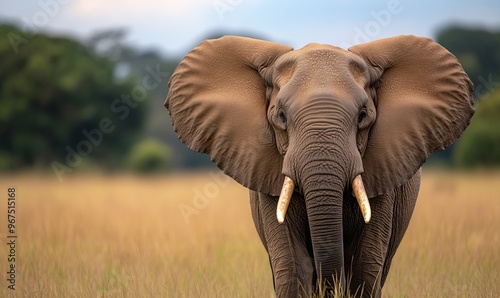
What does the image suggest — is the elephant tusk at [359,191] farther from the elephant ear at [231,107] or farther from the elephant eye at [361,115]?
the elephant ear at [231,107]

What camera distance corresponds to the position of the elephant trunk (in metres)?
4.90

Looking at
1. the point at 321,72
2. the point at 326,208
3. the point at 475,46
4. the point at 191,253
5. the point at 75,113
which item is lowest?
the point at 475,46

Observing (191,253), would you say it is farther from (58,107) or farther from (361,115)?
(58,107)

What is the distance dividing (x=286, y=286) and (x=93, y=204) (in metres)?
10.8

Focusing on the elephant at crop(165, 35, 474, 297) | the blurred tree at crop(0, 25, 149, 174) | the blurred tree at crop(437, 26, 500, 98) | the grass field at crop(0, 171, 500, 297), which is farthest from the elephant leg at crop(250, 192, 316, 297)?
the blurred tree at crop(437, 26, 500, 98)

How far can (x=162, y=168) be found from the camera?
4359 cm

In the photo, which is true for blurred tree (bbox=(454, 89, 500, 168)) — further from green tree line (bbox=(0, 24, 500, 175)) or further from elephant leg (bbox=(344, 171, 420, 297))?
elephant leg (bbox=(344, 171, 420, 297))

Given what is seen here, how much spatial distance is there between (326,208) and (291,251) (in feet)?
2.19

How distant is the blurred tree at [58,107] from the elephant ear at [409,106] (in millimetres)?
30386

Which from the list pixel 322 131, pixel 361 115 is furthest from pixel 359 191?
pixel 361 115

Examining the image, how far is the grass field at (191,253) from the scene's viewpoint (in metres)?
6.99

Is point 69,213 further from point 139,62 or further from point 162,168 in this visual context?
point 139,62

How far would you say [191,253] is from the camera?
951 centimetres

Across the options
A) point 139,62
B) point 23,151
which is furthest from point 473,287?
point 139,62
